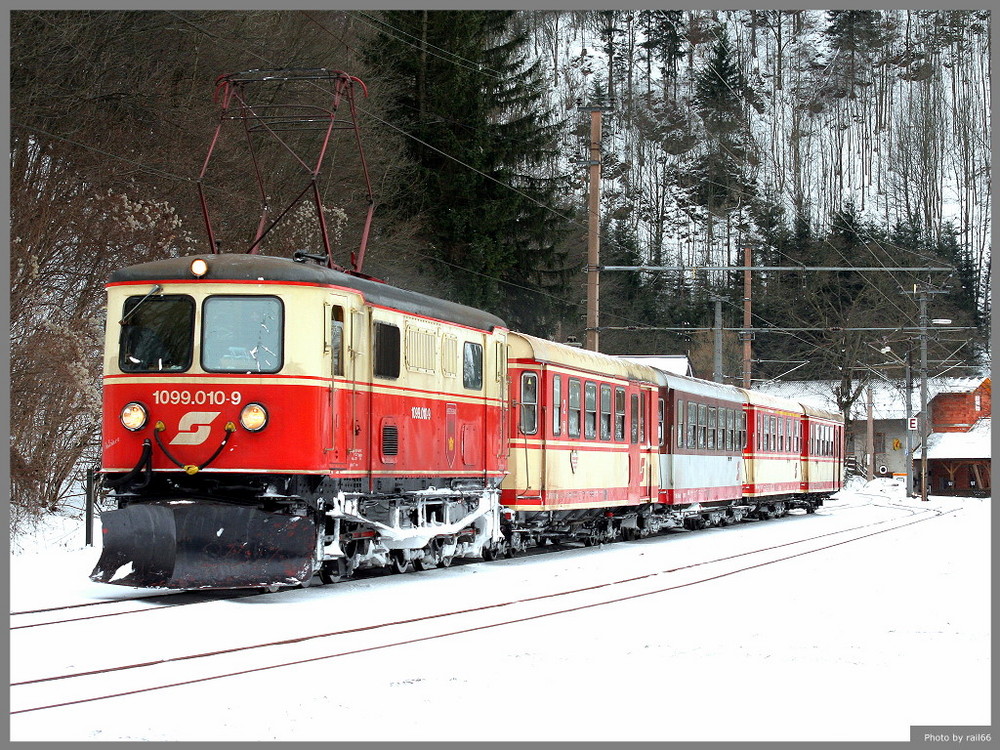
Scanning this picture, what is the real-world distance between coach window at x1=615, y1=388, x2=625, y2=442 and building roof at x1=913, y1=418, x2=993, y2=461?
63.3m

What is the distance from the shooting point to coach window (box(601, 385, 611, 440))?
22188 millimetres

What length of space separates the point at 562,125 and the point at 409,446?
36.9m

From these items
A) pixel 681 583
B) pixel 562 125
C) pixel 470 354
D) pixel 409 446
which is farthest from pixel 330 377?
pixel 562 125

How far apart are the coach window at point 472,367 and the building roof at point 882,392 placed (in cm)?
7076

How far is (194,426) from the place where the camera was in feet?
43.6

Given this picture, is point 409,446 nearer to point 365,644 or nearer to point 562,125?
point 365,644

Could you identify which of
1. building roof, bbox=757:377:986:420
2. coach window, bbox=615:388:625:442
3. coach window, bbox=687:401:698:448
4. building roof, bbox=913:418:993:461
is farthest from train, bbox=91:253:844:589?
building roof, bbox=757:377:986:420

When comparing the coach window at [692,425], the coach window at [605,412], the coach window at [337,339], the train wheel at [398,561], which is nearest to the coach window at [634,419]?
the coach window at [605,412]

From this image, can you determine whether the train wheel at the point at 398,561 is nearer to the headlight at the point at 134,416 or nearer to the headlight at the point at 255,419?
the headlight at the point at 255,419

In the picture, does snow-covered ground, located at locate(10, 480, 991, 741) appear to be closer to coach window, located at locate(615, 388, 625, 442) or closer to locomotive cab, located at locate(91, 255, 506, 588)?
locomotive cab, located at locate(91, 255, 506, 588)

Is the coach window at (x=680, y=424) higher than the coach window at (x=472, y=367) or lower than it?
lower

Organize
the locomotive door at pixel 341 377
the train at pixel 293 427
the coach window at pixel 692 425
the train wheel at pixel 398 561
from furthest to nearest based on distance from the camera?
the coach window at pixel 692 425 < the train wheel at pixel 398 561 < the locomotive door at pixel 341 377 < the train at pixel 293 427

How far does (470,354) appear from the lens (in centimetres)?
1709

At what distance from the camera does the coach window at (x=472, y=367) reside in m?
17.0
